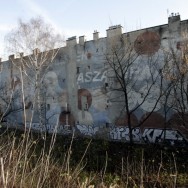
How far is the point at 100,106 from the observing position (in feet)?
72.1

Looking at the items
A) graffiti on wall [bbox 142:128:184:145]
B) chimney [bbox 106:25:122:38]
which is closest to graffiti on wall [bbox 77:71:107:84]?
chimney [bbox 106:25:122:38]

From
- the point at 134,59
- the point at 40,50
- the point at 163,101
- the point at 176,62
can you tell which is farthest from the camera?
the point at 40,50

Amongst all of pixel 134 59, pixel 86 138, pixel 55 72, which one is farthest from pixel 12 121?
pixel 134 59

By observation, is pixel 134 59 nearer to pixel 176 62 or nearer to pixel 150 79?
pixel 150 79

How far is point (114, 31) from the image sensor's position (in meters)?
21.5

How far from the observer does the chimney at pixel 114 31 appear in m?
21.3

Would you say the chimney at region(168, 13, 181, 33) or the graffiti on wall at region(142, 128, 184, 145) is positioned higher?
the chimney at region(168, 13, 181, 33)

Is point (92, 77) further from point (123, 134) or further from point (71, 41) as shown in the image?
point (123, 134)

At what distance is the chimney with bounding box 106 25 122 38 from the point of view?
21297 mm

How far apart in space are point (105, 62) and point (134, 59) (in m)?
2.07

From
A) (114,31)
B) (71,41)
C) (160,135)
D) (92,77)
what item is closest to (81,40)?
(71,41)

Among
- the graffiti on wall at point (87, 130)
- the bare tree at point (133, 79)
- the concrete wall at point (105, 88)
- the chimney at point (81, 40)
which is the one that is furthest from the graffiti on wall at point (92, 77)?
the graffiti on wall at point (87, 130)

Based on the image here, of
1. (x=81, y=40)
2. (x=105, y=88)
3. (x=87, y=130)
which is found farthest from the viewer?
(x=81, y=40)

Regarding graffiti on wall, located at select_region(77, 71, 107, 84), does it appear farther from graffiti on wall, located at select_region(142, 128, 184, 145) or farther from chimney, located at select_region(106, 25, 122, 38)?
graffiti on wall, located at select_region(142, 128, 184, 145)
